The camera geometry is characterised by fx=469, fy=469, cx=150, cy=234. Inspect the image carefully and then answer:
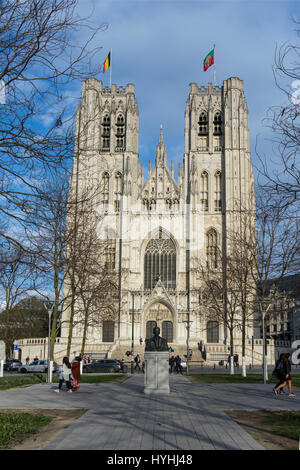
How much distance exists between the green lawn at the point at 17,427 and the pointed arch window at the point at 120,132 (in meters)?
45.4

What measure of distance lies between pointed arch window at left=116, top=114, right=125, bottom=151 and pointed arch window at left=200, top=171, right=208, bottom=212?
967 cm

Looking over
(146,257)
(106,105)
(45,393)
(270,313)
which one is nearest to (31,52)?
(45,393)

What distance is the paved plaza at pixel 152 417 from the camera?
270 inches

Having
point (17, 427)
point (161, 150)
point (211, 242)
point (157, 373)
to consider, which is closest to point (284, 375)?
point (157, 373)

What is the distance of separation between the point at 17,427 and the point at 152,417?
279 centimetres

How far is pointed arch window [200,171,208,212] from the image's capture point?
49.7 metres

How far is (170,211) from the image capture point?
49.3 metres

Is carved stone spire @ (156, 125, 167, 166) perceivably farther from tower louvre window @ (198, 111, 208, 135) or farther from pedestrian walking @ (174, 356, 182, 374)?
pedestrian walking @ (174, 356, 182, 374)

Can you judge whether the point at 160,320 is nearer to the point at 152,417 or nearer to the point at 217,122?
the point at 217,122

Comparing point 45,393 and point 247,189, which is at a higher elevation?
point 247,189

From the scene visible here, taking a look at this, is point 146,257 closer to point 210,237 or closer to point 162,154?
point 210,237

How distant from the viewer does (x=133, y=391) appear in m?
15.4

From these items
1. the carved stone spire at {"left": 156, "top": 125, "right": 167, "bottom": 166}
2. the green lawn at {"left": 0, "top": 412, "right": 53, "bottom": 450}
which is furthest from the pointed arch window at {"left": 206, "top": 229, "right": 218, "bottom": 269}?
the green lawn at {"left": 0, "top": 412, "right": 53, "bottom": 450}
